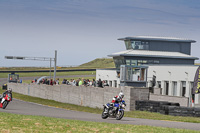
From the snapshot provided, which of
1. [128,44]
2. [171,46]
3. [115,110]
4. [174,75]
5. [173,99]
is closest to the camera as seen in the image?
[115,110]

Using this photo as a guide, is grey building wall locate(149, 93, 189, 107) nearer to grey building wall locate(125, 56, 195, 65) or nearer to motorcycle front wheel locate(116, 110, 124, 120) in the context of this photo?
motorcycle front wheel locate(116, 110, 124, 120)

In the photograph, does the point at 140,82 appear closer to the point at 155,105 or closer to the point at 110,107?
the point at 155,105

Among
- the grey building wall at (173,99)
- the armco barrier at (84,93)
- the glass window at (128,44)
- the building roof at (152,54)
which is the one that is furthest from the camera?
the glass window at (128,44)

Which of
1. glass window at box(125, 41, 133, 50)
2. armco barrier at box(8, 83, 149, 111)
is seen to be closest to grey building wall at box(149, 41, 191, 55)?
glass window at box(125, 41, 133, 50)

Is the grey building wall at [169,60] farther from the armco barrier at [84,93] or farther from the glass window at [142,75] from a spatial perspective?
the glass window at [142,75]

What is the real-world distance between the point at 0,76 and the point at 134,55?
51.5 m

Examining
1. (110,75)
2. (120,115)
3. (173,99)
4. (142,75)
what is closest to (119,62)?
(110,75)

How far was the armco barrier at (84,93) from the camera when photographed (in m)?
34.2

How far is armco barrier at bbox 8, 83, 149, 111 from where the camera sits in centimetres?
3419

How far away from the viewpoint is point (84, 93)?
4609cm

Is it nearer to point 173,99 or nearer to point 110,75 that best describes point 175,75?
point 173,99

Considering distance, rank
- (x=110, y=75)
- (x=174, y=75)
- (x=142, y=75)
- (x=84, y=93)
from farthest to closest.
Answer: (x=110, y=75)
(x=174, y=75)
(x=84, y=93)
(x=142, y=75)

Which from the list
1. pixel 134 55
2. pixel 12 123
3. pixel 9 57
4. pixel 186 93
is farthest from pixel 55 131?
pixel 9 57

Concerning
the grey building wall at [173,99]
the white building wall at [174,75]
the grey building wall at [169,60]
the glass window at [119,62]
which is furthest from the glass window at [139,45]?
the grey building wall at [173,99]
